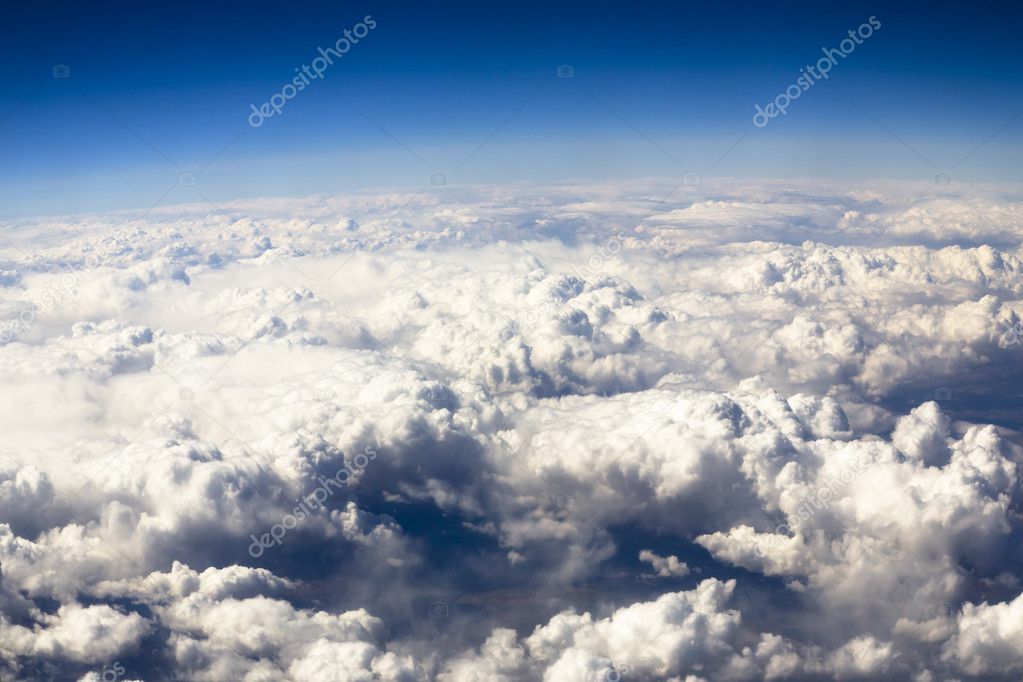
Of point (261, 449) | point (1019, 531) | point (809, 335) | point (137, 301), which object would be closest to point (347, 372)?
point (261, 449)

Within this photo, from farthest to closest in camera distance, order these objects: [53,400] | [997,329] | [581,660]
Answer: [997,329], [53,400], [581,660]

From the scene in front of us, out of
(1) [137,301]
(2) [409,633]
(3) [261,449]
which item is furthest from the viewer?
(1) [137,301]

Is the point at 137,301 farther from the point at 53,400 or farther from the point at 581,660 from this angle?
the point at 581,660

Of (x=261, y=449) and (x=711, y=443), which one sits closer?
(x=261, y=449)

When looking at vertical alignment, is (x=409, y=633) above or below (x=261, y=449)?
below

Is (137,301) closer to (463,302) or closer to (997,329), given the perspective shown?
(463,302)

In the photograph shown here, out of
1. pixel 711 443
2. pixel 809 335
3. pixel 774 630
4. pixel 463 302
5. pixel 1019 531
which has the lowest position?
pixel 774 630
